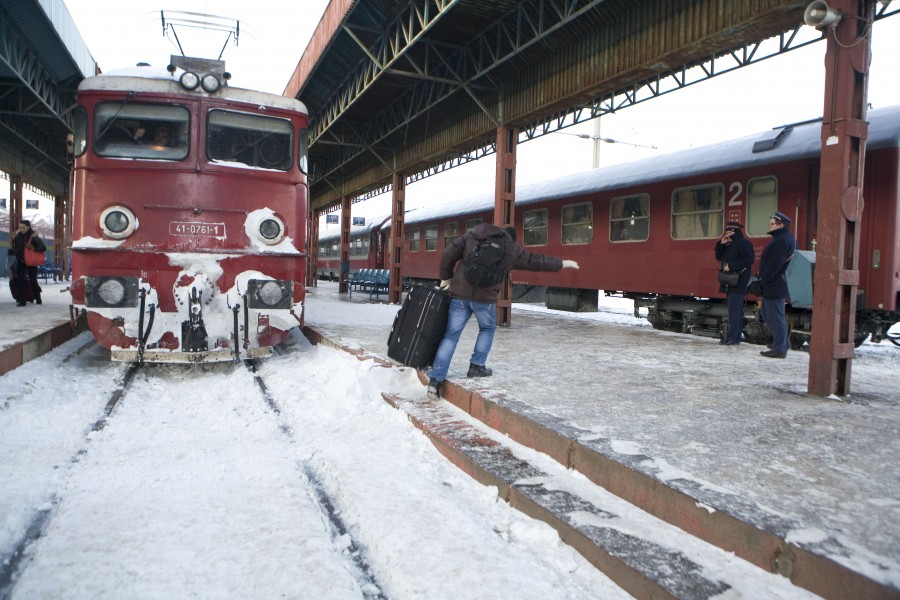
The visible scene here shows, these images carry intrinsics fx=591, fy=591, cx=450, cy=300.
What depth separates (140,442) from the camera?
12.8 ft

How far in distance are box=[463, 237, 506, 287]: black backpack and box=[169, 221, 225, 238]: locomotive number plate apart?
300 centimetres

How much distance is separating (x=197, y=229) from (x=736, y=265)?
6.69 metres

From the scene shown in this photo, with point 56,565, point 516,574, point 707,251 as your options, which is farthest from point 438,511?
point 707,251

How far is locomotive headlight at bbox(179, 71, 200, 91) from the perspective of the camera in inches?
250

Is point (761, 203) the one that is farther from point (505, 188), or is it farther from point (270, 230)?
point (270, 230)

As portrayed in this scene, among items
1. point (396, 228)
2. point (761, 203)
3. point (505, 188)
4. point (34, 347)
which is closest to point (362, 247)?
point (396, 228)

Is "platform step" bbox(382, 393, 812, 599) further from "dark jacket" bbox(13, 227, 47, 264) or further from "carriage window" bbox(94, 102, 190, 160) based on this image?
"dark jacket" bbox(13, 227, 47, 264)

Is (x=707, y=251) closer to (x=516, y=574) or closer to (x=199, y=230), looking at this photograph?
(x=199, y=230)

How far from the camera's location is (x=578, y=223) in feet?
41.7

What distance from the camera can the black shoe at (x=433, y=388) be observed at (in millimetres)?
4879

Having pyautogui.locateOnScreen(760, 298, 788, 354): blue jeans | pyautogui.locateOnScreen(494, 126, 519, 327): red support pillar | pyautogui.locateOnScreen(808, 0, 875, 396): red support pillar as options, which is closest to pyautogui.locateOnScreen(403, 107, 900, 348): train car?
pyautogui.locateOnScreen(760, 298, 788, 354): blue jeans

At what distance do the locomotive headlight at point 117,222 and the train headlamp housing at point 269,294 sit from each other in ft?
4.23

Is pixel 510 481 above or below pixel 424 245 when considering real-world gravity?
below

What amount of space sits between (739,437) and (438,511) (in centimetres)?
184
